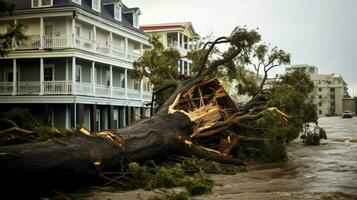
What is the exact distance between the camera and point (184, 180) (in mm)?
9273

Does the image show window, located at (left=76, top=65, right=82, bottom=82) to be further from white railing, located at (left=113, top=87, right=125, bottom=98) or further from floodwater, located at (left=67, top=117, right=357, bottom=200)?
floodwater, located at (left=67, top=117, right=357, bottom=200)

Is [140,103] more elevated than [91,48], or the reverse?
[91,48]

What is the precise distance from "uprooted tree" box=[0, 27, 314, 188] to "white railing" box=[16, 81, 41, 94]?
1386cm

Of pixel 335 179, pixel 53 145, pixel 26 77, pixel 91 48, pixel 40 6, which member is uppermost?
pixel 40 6

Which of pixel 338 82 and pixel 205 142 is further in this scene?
pixel 338 82

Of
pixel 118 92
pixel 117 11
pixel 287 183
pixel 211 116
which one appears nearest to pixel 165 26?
pixel 117 11

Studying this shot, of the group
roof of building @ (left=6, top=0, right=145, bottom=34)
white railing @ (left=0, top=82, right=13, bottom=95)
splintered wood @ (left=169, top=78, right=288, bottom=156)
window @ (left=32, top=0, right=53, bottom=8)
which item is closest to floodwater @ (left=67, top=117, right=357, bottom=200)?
splintered wood @ (left=169, top=78, right=288, bottom=156)

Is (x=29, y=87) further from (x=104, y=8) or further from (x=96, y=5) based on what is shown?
(x=104, y=8)

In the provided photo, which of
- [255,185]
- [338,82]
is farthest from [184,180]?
[338,82]

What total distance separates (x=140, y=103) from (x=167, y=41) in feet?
44.5

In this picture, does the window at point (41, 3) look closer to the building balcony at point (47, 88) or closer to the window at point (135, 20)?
the building balcony at point (47, 88)

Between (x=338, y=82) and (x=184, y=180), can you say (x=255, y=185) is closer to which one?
(x=184, y=180)

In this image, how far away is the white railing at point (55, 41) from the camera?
1094 inches

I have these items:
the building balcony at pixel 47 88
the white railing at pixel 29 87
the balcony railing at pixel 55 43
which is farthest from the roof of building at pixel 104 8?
the building balcony at pixel 47 88
